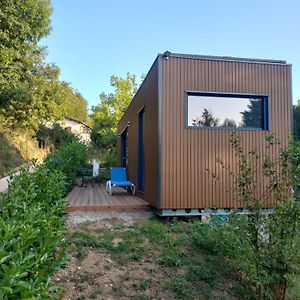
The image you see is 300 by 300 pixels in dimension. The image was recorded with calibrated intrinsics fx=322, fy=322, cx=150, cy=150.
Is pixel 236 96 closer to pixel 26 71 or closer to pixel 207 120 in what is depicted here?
pixel 207 120

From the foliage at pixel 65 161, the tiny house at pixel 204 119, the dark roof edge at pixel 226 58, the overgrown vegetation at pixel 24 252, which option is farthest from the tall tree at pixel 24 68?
the overgrown vegetation at pixel 24 252

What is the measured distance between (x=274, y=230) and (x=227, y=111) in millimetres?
3788

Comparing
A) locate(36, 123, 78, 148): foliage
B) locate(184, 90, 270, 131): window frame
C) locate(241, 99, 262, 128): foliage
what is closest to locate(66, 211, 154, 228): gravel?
locate(184, 90, 270, 131): window frame

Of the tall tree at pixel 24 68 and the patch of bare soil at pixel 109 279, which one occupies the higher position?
the tall tree at pixel 24 68

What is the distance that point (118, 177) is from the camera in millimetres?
9828

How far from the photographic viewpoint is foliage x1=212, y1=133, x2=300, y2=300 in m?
3.16

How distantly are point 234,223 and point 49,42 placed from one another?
19.6 meters

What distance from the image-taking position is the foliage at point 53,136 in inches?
1006

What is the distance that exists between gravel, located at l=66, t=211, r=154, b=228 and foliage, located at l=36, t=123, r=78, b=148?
19.9m

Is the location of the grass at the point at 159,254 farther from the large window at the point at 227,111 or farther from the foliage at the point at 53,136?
the foliage at the point at 53,136

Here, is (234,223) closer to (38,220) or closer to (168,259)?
(168,259)

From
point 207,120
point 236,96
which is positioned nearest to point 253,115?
point 236,96

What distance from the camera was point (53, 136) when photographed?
87.2ft

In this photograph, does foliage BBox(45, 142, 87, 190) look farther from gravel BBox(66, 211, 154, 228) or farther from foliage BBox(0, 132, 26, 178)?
foliage BBox(0, 132, 26, 178)
